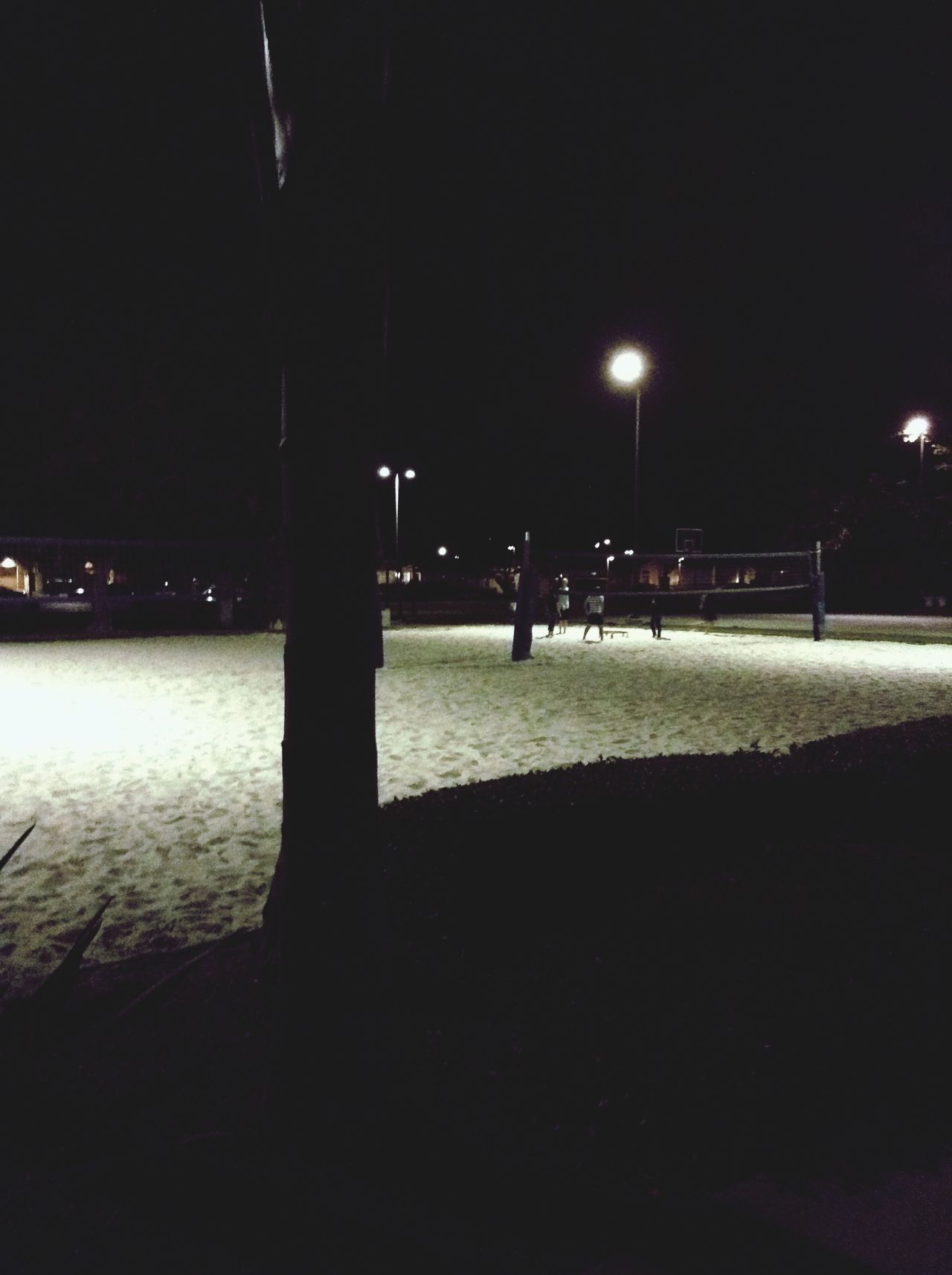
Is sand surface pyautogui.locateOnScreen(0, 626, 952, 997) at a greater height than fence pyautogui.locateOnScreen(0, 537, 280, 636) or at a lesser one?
lesser

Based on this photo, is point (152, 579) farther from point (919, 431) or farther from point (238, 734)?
point (919, 431)

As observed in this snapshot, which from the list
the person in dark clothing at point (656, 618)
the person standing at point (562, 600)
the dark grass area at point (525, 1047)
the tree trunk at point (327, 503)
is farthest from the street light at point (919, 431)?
the tree trunk at point (327, 503)

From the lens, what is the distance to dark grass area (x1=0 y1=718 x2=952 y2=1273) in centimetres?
215

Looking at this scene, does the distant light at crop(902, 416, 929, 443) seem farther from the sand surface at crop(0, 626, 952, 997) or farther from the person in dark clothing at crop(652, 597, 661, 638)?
the sand surface at crop(0, 626, 952, 997)

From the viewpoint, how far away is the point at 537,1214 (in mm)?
2045

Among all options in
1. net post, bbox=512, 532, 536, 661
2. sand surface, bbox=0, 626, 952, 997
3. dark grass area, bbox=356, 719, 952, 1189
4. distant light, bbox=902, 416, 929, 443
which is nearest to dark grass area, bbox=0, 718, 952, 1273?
dark grass area, bbox=356, 719, 952, 1189

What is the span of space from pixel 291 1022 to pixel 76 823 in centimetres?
400

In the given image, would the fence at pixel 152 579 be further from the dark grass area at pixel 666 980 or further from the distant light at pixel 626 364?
the dark grass area at pixel 666 980

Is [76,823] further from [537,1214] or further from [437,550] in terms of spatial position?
[437,550]

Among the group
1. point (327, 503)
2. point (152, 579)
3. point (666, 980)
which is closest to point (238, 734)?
point (666, 980)

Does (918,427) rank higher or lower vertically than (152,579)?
higher

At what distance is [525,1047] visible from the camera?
2625mm

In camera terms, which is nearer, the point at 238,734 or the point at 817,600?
the point at 238,734

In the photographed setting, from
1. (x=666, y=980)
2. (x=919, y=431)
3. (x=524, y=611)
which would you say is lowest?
(x=666, y=980)
